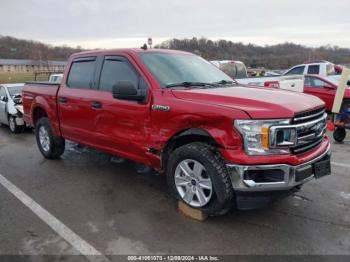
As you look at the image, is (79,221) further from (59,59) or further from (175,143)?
(59,59)

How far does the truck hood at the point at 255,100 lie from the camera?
3.40 m

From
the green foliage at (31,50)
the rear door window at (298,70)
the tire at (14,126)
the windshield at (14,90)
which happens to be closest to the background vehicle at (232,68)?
the rear door window at (298,70)

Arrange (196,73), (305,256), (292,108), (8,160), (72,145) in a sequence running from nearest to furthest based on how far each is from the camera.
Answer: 1. (305,256)
2. (292,108)
3. (196,73)
4. (8,160)
5. (72,145)

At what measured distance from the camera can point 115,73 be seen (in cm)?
491

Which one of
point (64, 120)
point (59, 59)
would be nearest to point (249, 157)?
point (64, 120)

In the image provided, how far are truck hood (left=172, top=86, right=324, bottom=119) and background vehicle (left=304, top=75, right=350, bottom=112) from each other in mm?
8533

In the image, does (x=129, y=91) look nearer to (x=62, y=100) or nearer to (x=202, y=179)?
(x=202, y=179)

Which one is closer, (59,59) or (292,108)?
(292,108)

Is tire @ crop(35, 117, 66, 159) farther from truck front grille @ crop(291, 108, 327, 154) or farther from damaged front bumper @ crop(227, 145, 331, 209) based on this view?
truck front grille @ crop(291, 108, 327, 154)

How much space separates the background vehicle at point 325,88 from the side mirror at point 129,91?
925cm

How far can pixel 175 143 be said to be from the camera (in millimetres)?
4164

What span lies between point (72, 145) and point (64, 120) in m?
2.19

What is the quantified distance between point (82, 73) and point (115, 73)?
96 centimetres

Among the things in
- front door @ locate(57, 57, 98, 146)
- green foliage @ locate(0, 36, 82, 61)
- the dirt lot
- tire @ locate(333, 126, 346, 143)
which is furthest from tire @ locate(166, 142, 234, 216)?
green foliage @ locate(0, 36, 82, 61)
